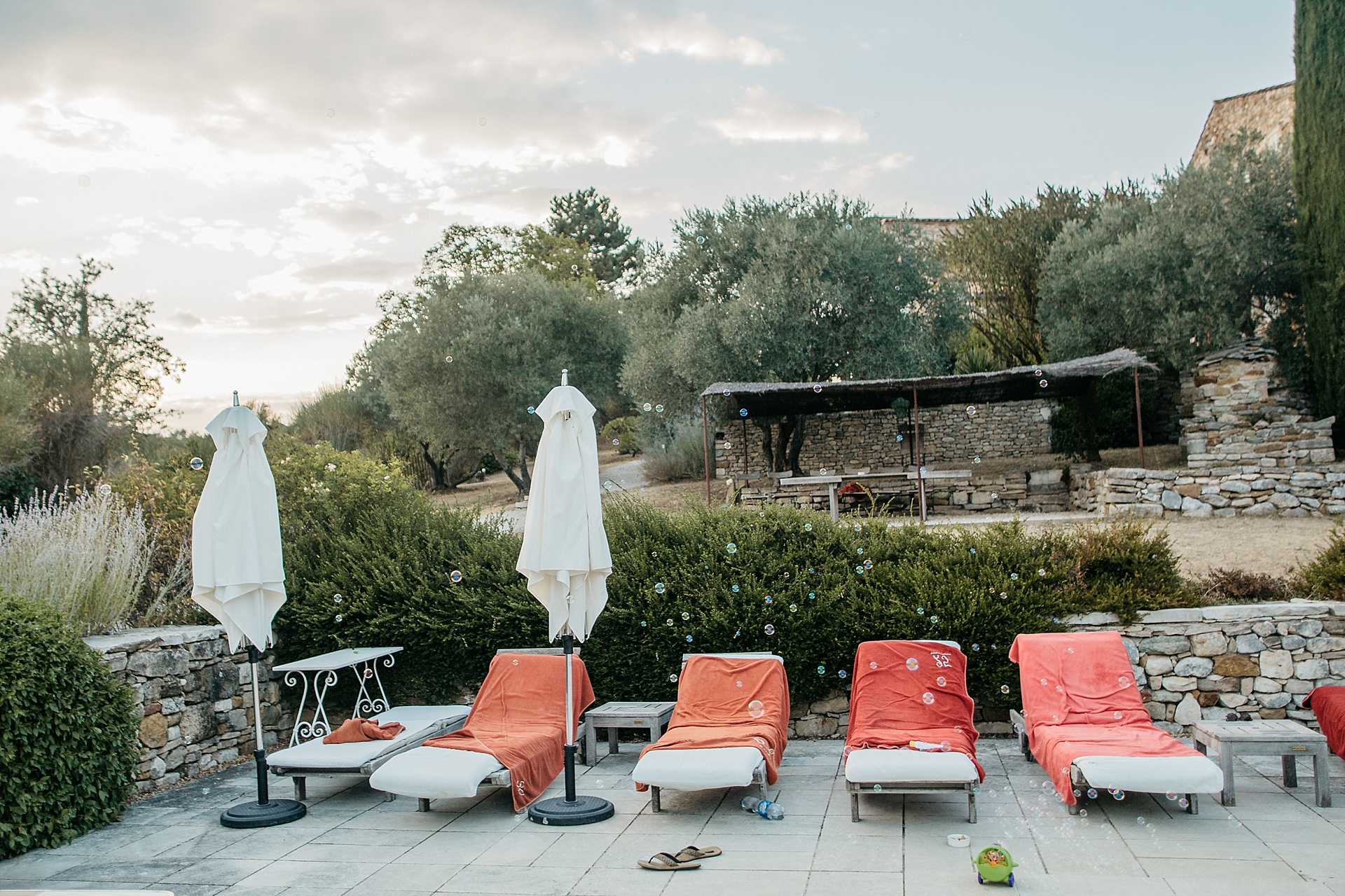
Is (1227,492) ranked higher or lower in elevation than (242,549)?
lower

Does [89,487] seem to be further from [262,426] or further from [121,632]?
[262,426]

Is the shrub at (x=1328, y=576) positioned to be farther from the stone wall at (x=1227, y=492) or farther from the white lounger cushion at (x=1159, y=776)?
the stone wall at (x=1227, y=492)

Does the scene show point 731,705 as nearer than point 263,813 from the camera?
No

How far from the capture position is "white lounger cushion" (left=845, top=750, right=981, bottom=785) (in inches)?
181

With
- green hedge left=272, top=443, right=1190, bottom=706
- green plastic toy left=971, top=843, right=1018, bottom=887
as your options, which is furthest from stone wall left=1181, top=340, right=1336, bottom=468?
green plastic toy left=971, top=843, right=1018, bottom=887

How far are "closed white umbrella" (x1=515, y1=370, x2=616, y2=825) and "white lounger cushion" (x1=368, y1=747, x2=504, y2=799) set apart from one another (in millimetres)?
401

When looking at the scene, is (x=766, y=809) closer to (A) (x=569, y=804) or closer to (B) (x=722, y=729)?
(B) (x=722, y=729)

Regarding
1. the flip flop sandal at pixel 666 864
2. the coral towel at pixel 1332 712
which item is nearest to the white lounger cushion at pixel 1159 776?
the coral towel at pixel 1332 712

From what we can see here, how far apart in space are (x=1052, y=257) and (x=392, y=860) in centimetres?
1916

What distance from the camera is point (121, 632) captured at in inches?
243

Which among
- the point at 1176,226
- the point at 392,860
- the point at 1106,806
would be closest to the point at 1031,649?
the point at 1106,806

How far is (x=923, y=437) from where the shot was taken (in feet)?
67.1

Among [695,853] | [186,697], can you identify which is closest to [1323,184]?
[695,853]

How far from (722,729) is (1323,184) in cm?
1466
